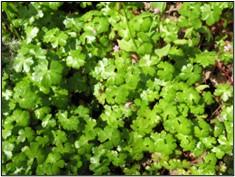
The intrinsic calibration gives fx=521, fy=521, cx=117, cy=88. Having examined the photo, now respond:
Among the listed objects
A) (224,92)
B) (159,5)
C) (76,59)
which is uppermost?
(159,5)

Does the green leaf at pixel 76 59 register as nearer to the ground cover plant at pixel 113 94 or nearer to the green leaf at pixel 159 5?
the ground cover plant at pixel 113 94

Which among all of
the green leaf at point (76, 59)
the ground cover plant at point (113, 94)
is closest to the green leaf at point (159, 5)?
the ground cover plant at point (113, 94)

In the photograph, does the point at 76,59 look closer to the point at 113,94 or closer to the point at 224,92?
the point at 113,94

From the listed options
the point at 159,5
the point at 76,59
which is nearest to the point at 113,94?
the point at 76,59

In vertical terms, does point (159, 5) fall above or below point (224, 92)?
above

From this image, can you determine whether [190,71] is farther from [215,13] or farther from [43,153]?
[43,153]

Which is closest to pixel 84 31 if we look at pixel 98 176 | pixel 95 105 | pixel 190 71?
pixel 95 105

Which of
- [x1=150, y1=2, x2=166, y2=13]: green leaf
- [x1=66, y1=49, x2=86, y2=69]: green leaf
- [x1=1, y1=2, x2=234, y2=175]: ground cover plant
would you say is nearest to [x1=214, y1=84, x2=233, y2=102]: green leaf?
[x1=1, y1=2, x2=234, y2=175]: ground cover plant

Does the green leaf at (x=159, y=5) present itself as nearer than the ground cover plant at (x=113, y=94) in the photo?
No
